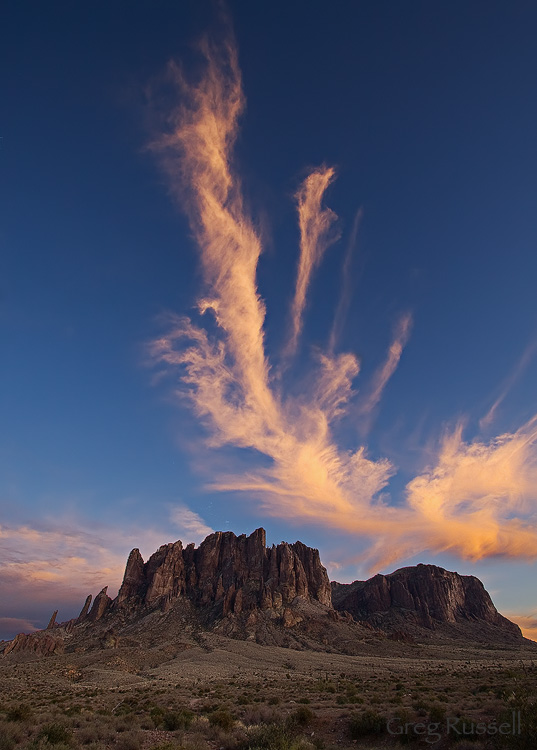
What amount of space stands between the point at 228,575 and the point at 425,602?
102m

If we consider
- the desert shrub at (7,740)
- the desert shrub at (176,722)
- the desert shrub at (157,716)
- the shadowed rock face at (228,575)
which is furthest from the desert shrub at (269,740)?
the shadowed rock face at (228,575)

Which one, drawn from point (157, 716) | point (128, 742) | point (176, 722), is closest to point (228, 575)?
point (157, 716)

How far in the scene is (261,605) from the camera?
13112 centimetres

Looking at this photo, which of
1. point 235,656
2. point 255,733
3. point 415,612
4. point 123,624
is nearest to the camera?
point 255,733

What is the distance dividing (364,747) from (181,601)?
489 ft

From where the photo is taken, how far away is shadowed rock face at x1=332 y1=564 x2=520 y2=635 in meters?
171

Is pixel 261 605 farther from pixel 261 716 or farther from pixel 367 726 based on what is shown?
pixel 367 726

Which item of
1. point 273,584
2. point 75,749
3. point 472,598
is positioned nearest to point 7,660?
point 273,584

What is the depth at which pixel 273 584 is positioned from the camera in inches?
5733

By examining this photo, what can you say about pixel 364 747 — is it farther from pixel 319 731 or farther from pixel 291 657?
pixel 291 657

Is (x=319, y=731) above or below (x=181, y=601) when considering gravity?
below

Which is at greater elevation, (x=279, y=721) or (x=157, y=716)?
(x=279, y=721)

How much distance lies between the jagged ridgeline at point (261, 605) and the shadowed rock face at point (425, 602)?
52 cm

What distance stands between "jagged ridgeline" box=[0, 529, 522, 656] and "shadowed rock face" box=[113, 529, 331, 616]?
429 millimetres
